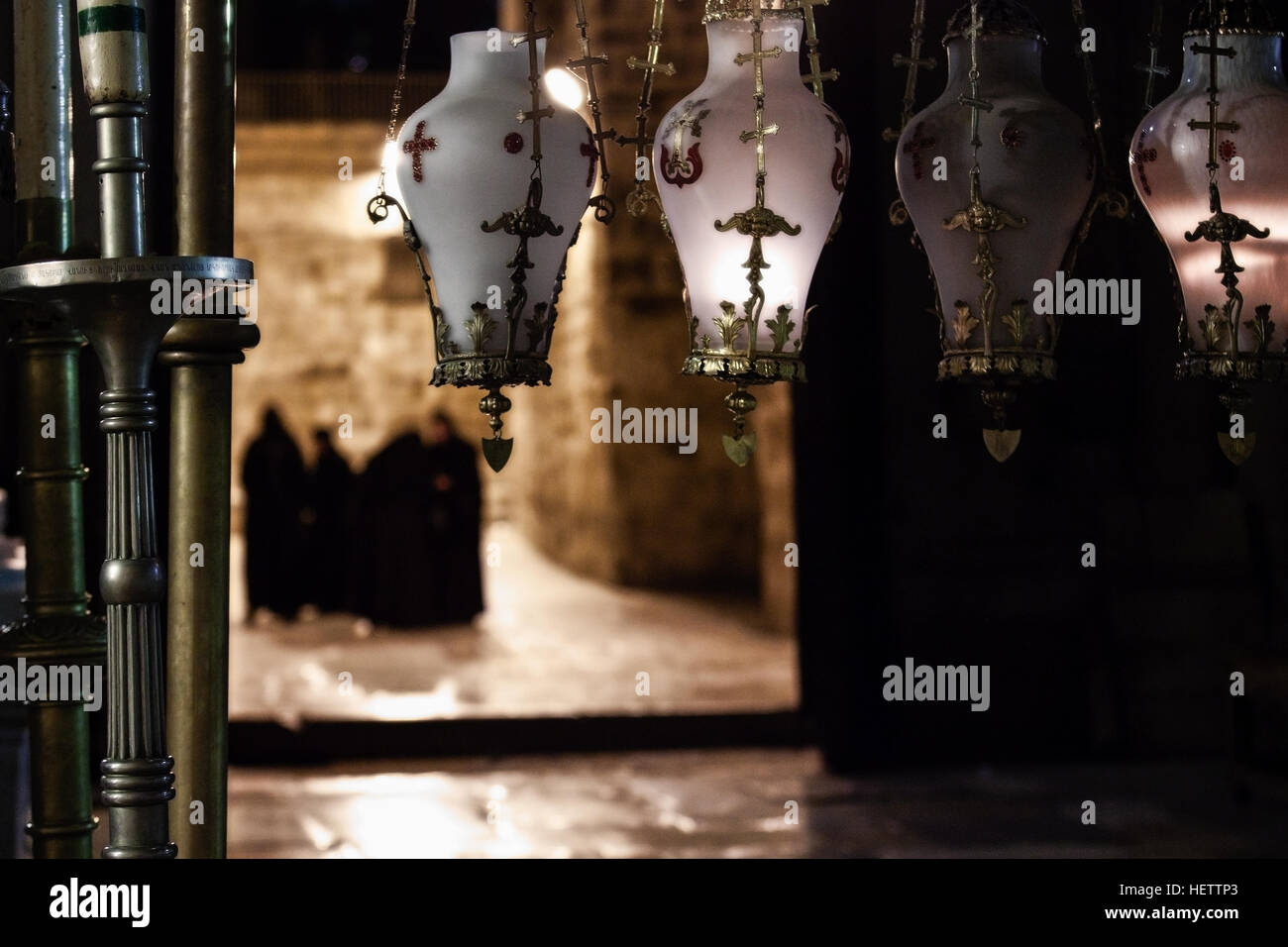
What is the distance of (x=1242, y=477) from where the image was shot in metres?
6.50

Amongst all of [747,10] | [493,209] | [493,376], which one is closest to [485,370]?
[493,376]

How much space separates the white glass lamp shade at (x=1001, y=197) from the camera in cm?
157

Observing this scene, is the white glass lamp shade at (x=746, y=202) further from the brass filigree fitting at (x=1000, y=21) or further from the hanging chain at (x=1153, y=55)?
the hanging chain at (x=1153, y=55)

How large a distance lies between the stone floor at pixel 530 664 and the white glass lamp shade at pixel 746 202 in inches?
225

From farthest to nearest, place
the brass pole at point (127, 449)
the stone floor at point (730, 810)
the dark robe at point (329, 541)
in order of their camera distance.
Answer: the dark robe at point (329, 541) → the stone floor at point (730, 810) → the brass pole at point (127, 449)

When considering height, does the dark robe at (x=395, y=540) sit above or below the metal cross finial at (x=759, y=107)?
below

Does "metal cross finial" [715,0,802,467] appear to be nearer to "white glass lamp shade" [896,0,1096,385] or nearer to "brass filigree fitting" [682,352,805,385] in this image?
"brass filigree fitting" [682,352,805,385]

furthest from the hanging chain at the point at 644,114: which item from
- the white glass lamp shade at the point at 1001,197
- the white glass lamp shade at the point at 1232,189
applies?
the white glass lamp shade at the point at 1232,189

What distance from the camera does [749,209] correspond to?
1.52 m

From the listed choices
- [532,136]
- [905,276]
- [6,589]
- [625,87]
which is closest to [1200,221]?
[532,136]

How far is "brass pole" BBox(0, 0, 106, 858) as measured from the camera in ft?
5.20
